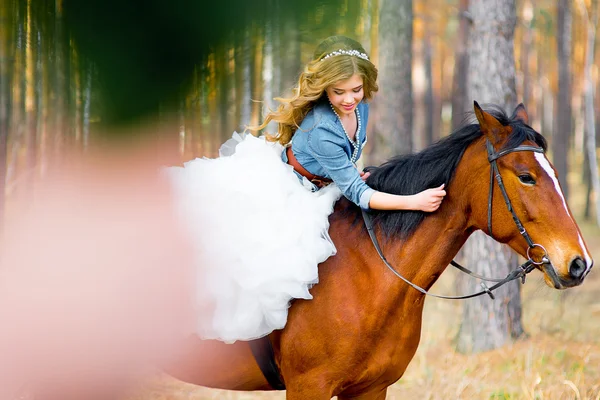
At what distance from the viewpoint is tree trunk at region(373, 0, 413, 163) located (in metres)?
9.54

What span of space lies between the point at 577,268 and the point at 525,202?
0.36 metres

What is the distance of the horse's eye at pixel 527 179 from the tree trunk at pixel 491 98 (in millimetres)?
3626

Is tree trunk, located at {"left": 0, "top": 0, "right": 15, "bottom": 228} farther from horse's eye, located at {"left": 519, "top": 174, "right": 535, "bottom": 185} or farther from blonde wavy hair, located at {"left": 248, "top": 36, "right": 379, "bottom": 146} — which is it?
horse's eye, located at {"left": 519, "top": 174, "right": 535, "bottom": 185}

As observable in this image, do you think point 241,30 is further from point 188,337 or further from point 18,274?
point 188,337

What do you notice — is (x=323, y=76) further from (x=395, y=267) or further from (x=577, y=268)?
(x=577, y=268)

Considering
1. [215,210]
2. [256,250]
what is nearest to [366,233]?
[256,250]

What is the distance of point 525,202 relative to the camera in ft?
9.20

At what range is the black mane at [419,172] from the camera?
3.12 metres

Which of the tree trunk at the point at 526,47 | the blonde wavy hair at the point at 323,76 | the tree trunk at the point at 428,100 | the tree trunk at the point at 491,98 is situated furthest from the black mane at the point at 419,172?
the tree trunk at the point at 526,47

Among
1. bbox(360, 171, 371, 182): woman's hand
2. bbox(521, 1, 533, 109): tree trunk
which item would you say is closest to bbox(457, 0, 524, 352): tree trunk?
bbox(360, 171, 371, 182): woman's hand

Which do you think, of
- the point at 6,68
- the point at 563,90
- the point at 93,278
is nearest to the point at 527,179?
the point at 93,278

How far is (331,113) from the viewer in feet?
10.8

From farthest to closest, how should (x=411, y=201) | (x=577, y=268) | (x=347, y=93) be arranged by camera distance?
(x=347, y=93) → (x=411, y=201) → (x=577, y=268)

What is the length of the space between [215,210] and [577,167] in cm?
3678
